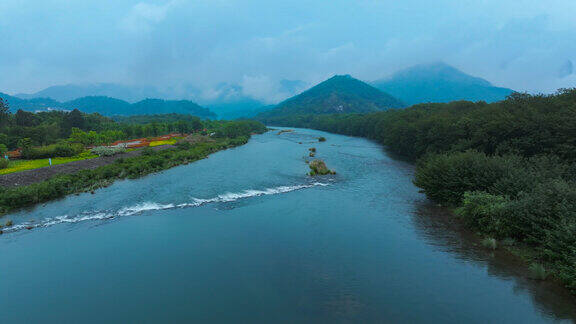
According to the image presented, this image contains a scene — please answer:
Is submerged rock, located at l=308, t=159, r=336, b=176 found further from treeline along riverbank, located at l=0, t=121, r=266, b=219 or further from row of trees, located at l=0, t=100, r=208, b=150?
row of trees, located at l=0, t=100, r=208, b=150

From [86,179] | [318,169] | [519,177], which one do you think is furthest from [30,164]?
[519,177]

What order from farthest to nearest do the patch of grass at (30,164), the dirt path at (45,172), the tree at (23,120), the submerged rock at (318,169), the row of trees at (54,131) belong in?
1. the tree at (23,120)
2. the row of trees at (54,131)
3. the submerged rock at (318,169)
4. the patch of grass at (30,164)
5. the dirt path at (45,172)

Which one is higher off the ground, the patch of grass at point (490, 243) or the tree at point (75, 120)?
the tree at point (75, 120)

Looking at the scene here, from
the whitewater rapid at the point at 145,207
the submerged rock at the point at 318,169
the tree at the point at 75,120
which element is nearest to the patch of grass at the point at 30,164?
the whitewater rapid at the point at 145,207

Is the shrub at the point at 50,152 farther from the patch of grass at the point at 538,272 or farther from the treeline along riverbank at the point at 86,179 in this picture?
the patch of grass at the point at 538,272

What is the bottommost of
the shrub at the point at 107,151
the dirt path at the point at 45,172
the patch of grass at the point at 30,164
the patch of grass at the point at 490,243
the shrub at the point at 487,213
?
the patch of grass at the point at 490,243

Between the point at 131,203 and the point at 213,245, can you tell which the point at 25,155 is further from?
the point at 213,245

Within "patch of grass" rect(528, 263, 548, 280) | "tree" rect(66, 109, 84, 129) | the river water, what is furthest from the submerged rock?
"tree" rect(66, 109, 84, 129)
